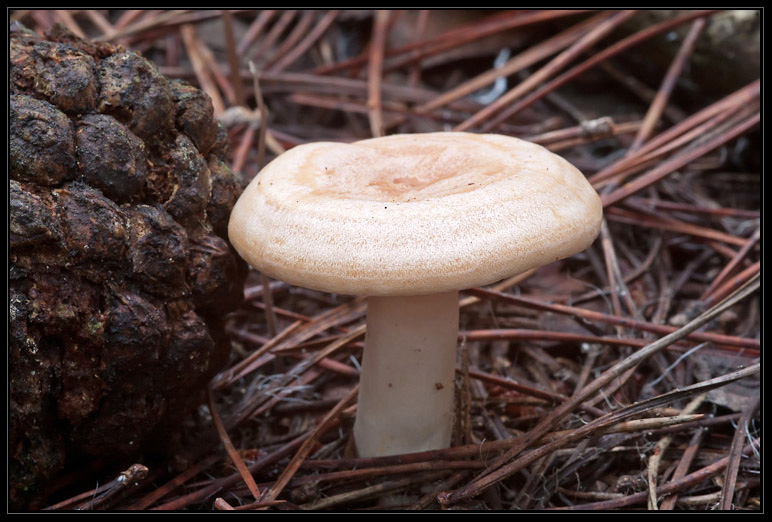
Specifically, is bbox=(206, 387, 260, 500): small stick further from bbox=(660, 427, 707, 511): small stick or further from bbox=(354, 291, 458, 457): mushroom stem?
bbox=(660, 427, 707, 511): small stick

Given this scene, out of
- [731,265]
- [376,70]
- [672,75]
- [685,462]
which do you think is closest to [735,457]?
[685,462]

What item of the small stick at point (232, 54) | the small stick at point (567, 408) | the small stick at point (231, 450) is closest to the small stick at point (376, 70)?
the small stick at point (232, 54)

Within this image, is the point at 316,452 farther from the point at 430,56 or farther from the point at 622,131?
the point at 430,56

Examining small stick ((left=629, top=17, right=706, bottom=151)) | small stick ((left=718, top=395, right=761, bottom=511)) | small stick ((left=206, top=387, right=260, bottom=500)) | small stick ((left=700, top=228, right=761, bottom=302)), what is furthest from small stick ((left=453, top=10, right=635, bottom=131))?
small stick ((left=206, top=387, right=260, bottom=500))

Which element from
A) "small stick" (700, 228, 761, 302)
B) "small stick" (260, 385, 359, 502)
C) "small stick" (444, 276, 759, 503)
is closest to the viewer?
"small stick" (444, 276, 759, 503)

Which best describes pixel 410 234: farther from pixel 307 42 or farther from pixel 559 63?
pixel 307 42

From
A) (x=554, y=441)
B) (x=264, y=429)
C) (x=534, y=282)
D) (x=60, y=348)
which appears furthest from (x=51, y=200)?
(x=534, y=282)

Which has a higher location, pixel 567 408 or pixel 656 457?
pixel 567 408
